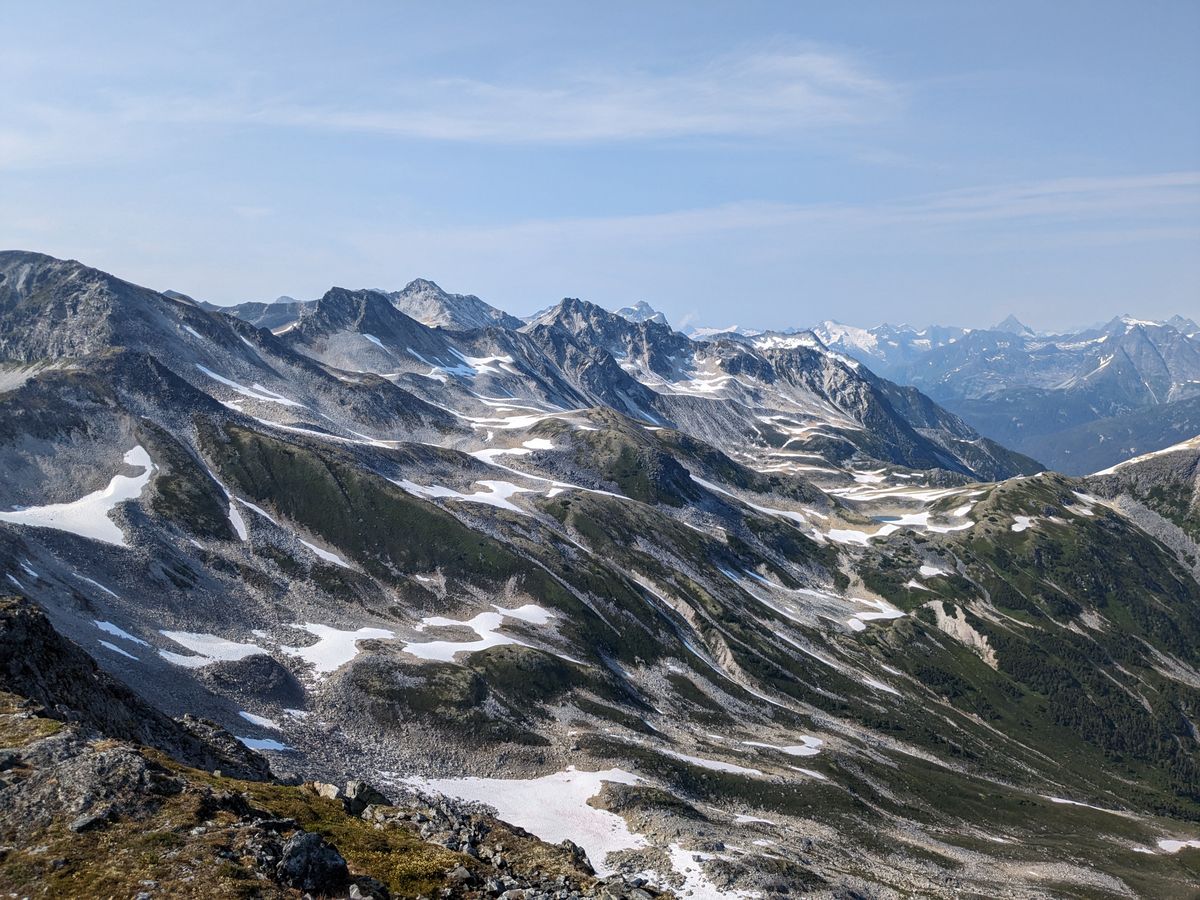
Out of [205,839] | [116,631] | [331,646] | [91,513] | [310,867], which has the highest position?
[310,867]

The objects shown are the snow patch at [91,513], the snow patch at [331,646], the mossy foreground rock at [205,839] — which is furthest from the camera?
the snow patch at [91,513]

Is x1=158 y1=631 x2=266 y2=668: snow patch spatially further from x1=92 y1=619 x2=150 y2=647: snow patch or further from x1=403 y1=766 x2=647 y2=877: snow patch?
x1=403 y1=766 x2=647 y2=877: snow patch

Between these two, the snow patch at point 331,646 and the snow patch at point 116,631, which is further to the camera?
the snow patch at point 331,646

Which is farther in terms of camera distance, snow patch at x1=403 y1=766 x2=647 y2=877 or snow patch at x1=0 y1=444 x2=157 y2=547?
snow patch at x1=0 y1=444 x2=157 y2=547

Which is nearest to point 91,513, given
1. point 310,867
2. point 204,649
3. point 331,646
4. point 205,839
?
point 204,649

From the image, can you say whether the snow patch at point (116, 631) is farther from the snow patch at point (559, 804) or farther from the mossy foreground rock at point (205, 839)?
the mossy foreground rock at point (205, 839)

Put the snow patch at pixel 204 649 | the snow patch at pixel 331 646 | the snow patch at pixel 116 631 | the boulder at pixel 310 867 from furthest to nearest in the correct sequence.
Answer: the snow patch at pixel 331 646
the snow patch at pixel 204 649
the snow patch at pixel 116 631
the boulder at pixel 310 867

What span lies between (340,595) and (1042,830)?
158 metres

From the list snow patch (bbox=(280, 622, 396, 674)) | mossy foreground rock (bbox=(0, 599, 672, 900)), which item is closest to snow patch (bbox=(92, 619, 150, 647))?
snow patch (bbox=(280, 622, 396, 674))

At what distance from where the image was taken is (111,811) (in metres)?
35.8

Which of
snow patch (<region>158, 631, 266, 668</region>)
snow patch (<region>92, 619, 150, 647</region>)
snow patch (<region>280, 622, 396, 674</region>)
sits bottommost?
snow patch (<region>280, 622, 396, 674</region>)

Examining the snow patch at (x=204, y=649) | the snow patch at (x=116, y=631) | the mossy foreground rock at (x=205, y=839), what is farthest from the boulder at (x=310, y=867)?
the snow patch at (x=116, y=631)

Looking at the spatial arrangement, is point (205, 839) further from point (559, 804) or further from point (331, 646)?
point (331, 646)

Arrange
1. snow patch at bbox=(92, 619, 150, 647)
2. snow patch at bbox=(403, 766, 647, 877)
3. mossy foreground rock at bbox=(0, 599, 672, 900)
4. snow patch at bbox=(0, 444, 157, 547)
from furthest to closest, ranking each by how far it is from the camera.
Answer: snow patch at bbox=(0, 444, 157, 547) < snow patch at bbox=(92, 619, 150, 647) < snow patch at bbox=(403, 766, 647, 877) < mossy foreground rock at bbox=(0, 599, 672, 900)
